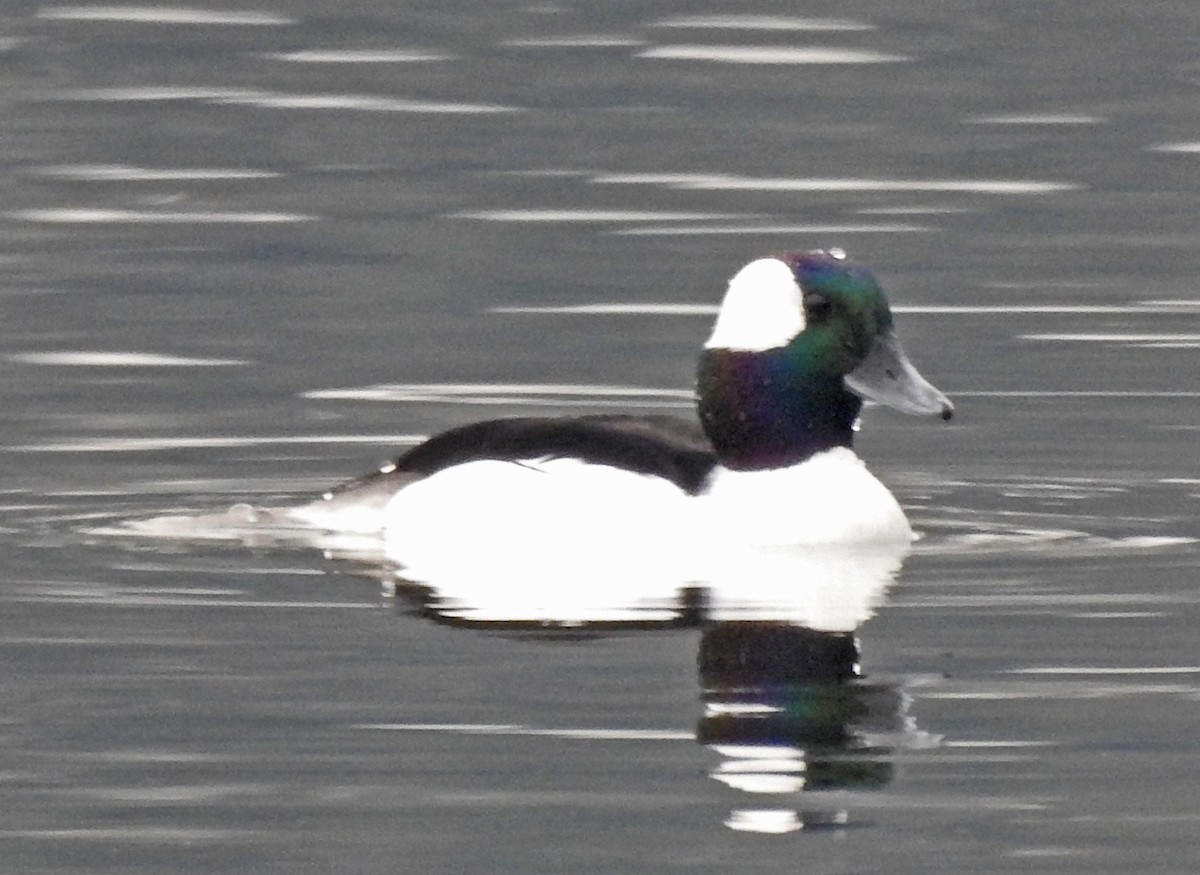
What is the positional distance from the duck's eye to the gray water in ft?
2.98

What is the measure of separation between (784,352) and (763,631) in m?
1.95

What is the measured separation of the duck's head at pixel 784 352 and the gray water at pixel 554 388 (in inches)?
27.3

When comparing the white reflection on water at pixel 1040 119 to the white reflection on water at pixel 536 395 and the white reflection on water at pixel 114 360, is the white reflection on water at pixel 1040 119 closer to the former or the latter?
the white reflection on water at pixel 114 360

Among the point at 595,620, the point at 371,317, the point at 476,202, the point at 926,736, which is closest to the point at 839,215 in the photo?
the point at 476,202

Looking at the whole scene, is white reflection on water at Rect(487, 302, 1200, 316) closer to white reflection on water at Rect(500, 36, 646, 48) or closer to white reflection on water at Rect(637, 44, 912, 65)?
white reflection on water at Rect(637, 44, 912, 65)

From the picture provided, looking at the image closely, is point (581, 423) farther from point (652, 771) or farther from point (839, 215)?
point (839, 215)

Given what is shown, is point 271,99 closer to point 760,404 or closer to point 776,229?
point 776,229

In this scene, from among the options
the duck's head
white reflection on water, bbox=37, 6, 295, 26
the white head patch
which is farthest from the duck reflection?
white reflection on water, bbox=37, 6, 295, 26

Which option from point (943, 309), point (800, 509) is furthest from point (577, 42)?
point (800, 509)

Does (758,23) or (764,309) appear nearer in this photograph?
(764,309)

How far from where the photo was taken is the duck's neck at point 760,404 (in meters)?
12.9

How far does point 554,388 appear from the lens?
52.3ft

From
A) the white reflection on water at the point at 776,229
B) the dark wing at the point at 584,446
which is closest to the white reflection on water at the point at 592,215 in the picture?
the white reflection on water at the point at 776,229

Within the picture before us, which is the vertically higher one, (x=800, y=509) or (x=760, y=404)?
(x=760, y=404)
